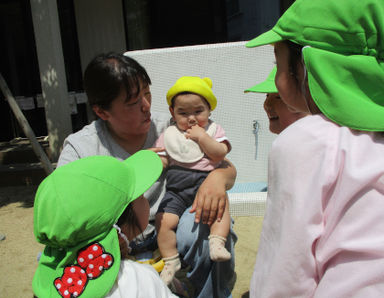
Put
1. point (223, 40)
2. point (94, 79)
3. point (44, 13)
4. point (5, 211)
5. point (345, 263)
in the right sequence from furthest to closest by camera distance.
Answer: point (223, 40), point (44, 13), point (5, 211), point (94, 79), point (345, 263)

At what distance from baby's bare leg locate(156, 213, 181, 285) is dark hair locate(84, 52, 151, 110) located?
2.21 feet

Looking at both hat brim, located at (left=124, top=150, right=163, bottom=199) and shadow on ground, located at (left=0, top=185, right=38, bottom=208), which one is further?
shadow on ground, located at (left=0, top=185, right=38, bottom=208)

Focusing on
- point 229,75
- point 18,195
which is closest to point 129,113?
point 229,75

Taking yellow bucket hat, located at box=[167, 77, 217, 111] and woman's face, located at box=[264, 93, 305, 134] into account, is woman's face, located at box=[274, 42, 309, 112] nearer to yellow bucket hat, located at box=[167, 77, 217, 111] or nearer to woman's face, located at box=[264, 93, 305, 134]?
yellow bucket hat, located at box=[167, 77, 217, 111]

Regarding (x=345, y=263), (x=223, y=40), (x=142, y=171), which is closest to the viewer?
(x=345, y=263)

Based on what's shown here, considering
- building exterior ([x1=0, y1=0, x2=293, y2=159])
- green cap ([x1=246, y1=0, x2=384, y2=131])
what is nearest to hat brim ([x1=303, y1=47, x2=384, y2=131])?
green cap ([x1=246, y1=0, x2=384, y2=131])

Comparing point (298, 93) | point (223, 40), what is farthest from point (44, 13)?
point (298, 93)

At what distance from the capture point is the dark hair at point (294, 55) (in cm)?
109

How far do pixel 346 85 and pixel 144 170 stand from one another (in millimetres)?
829

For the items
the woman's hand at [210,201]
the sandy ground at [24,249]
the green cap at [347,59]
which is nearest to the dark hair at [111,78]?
the woman's hand at [210,201]

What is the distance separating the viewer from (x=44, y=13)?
5.15 meters

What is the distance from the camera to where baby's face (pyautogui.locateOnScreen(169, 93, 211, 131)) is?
2043mm

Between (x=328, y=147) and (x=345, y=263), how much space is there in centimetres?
29

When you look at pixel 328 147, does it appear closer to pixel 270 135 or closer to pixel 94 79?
pixel 94 79
